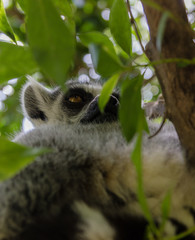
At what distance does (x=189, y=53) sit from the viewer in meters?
1.08

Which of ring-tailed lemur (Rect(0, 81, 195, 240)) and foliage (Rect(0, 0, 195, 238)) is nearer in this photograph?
foliage (Rect(0, 0, 195, 238))

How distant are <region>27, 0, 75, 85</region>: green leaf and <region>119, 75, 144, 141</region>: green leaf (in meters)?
0.26

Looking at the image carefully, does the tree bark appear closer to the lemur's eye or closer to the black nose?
the black nose

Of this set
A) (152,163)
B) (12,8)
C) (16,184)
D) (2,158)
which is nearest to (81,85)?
(152,163)

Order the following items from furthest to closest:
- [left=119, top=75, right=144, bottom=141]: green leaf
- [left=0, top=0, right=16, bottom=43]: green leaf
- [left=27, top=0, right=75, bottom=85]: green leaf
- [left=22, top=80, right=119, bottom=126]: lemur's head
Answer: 1. [left=22, top=80, right=119, bottom=126]: lemur's head
2. [left=0, top=0, right=16, bottom=43]: green leaf
3. [left=119, top=75, right=144, bottom=141]: green leaf
4. [left=27, top=0, right=75, bottom=85]: green leaf

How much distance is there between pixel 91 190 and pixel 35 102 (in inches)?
58.4

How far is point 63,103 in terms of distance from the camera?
7.78 feet

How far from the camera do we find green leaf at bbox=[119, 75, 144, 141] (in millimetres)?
982

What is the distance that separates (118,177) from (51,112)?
1.33 metres

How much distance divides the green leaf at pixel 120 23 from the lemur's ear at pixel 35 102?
1344 mm

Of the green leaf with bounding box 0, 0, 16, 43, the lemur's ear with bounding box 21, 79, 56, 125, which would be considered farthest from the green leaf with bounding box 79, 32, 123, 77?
the lemur's ear with bounding box 21, 79, 56, 125

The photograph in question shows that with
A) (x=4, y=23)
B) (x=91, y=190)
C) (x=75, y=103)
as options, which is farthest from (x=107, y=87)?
(x=75, y=103)

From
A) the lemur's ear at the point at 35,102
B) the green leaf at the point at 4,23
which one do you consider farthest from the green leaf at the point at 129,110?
the lemur's ear at the point at 35,102

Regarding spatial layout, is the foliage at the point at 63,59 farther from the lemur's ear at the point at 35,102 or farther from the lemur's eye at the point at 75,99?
the lemur's ear at the point at 35,102
